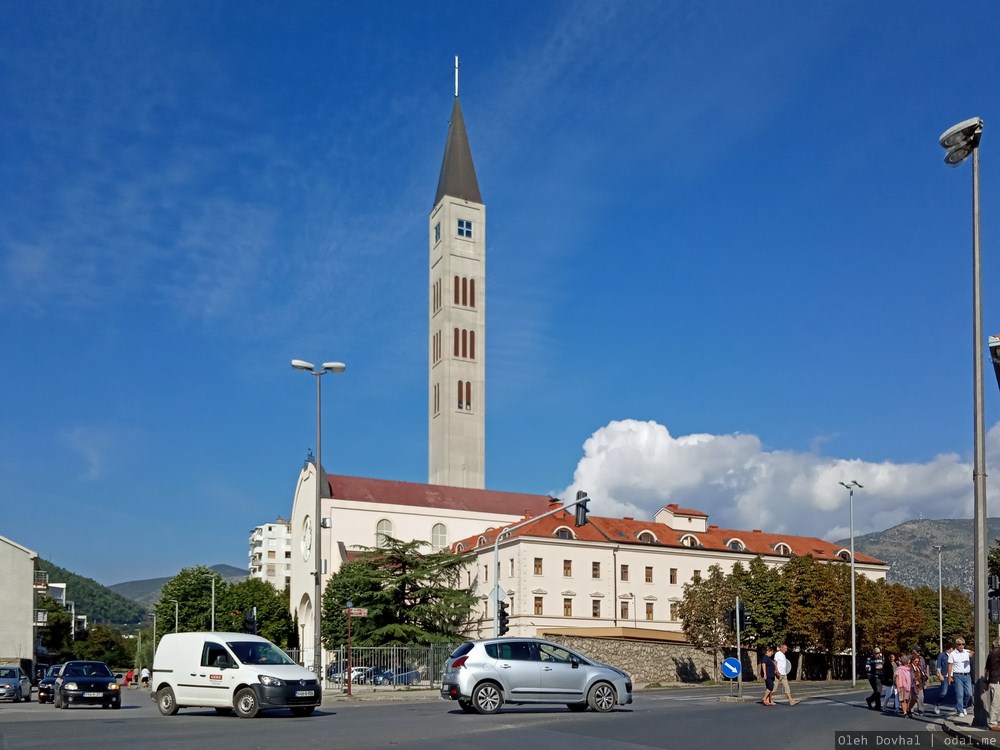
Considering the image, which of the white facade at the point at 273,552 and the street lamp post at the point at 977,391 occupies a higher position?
the street lamp post at the point at 977,391

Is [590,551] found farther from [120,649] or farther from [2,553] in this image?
[120,649]

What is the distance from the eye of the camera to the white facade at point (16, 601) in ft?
251

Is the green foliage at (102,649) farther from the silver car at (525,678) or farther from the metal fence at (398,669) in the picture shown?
the silver car at (525,678)

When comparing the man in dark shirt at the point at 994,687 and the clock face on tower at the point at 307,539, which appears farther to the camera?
the clock face on tower at the point at 307,539

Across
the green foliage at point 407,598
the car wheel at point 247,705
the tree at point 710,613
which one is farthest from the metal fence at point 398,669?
the tree at point 710,613

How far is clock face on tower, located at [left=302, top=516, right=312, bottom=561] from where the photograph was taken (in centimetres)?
8519

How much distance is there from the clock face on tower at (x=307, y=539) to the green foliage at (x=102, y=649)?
50.7 meters

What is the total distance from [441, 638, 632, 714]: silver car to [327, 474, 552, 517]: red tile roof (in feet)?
215

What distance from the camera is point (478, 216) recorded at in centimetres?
10712

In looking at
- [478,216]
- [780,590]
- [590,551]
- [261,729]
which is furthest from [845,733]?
[478,216]

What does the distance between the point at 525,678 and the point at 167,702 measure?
27.6ft

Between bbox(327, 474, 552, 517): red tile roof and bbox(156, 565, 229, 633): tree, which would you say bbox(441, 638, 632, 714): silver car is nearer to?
bbox(327, 474, 552, 517): red tile roof

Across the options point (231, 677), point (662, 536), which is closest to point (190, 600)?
point (662, 536)

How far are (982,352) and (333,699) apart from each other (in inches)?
913
